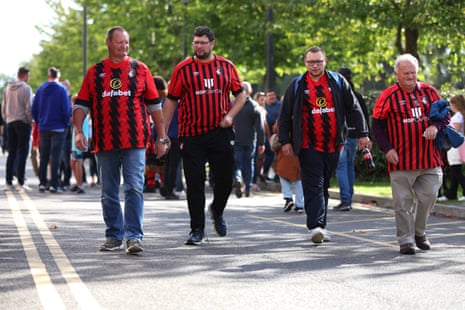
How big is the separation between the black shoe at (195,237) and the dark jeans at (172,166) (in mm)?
6419

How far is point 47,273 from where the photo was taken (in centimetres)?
785

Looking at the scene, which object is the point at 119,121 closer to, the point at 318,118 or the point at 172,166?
the point at 318,118

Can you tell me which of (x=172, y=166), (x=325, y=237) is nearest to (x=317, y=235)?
(x=325, y=237)

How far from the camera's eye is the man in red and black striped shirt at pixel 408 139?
31.1ft

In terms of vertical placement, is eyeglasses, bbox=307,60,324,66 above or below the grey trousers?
above

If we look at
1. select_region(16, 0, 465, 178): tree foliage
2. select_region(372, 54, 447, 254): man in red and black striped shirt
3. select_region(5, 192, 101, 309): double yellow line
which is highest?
select_region(16, 0, 465, 178): tree foliage

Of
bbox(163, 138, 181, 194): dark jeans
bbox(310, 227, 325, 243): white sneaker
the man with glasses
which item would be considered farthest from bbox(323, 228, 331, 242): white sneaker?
bbox(163, 138, 181, 194): dark jeans

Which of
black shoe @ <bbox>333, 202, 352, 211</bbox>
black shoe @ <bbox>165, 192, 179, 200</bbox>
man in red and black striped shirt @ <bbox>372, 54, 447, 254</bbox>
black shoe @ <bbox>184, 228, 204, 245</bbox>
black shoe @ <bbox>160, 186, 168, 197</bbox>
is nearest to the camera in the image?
man in red and black striped shirt @ <bbox>372, 54, 447, 254</bbox>

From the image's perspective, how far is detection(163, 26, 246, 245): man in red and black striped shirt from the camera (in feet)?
32.0

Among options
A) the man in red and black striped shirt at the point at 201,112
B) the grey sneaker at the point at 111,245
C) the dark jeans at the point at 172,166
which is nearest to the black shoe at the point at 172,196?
the dark jeans at the point at 172,166

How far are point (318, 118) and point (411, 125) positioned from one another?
974mm

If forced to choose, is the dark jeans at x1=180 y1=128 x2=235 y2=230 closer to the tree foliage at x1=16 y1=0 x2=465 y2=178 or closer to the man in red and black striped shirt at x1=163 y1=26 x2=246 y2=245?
the man in red and black striped shirt at x1=163 y1=26 x2=246 y2=245

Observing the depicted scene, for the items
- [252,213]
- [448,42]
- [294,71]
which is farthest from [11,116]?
[294,71]

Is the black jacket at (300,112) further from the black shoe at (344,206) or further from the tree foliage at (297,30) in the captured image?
the tree foliage at (297,30)
